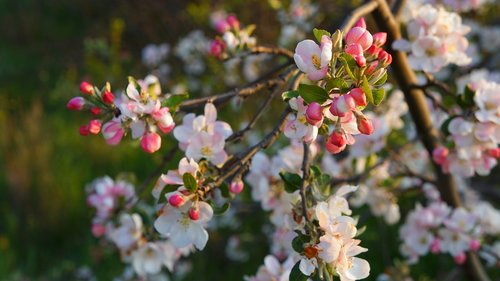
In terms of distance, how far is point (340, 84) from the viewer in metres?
1.03

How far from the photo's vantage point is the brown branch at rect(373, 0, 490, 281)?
1.78 m

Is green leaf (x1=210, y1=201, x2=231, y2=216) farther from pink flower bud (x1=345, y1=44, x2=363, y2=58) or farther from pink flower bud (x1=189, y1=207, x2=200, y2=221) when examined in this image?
pink flower bud (x1=345, y1=44, x2=363, y2=58)

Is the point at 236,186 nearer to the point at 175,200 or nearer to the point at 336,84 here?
the point at 175,200

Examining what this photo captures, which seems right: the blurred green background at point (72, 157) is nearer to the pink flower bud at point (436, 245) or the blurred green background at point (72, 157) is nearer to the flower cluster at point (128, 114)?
the flower cluster at point (128, 114)

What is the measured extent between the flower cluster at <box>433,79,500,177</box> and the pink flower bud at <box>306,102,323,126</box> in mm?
664

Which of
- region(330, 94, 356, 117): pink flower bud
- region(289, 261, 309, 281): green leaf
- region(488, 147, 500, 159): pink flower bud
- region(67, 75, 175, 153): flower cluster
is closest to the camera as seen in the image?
region(330, 94, 356, 117): pink flower bud

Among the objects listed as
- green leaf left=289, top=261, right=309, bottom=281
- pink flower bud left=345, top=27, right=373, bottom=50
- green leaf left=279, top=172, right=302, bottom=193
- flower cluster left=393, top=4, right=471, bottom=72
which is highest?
pink flower bud left=345, top=27, right=373, bottom=50

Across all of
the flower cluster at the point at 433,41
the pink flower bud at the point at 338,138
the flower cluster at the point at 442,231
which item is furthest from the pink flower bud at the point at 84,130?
the flower cluster at the point at 442,231

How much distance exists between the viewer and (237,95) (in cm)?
140

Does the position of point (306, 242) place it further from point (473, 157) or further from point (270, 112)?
point (270, 112)

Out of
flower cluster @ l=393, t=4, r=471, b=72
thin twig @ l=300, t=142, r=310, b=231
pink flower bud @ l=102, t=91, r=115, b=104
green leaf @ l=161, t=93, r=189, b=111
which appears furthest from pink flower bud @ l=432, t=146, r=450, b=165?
pink flower bud @ l=102, t=91, r=115, b=104

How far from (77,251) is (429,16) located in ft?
9.29

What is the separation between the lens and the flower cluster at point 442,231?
1.90 m

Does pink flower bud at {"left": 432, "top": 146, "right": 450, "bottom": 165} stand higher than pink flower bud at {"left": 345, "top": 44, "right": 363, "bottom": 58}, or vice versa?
pink flower bud at {"left": 345, "top": 44, "right": 363, "bottom": 58}
